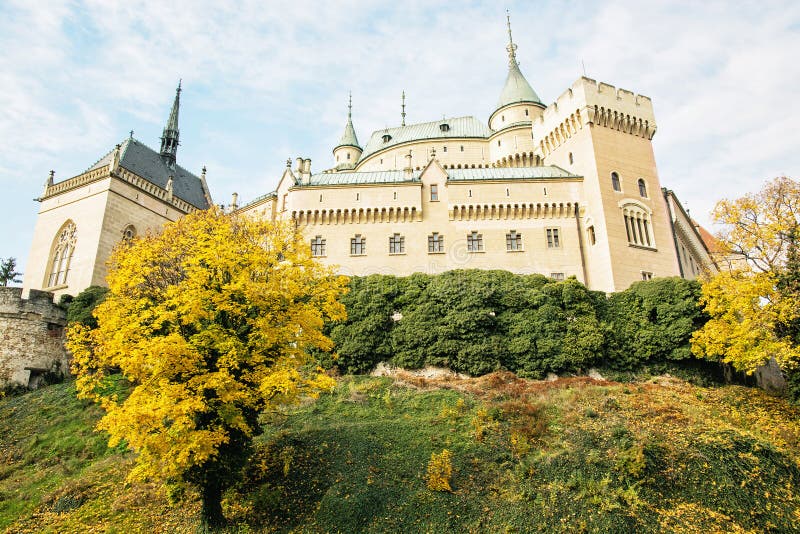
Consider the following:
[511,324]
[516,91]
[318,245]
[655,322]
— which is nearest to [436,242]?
[318,245]

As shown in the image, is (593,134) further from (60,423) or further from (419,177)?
(60,423)

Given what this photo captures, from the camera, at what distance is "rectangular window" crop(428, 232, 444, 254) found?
40062 mm

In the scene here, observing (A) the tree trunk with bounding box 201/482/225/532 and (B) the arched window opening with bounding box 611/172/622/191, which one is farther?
(B) the arched window opening with bounding box 611/172/622/191

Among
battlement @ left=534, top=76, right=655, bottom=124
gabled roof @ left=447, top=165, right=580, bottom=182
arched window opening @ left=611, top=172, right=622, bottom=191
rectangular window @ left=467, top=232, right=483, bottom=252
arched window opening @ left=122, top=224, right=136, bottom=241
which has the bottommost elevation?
rectangular window @ left=467, top=232, right=483, bottom=252

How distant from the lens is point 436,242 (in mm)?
40344

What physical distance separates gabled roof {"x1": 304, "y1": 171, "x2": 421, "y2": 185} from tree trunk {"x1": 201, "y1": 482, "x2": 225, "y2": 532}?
29.7 m

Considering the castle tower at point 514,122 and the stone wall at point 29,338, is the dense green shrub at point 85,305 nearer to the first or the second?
the stone wall at point 29,338

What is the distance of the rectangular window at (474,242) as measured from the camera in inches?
1572

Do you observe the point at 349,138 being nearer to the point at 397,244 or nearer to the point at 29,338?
the point at 397,244

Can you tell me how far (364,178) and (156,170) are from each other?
65.3 ft

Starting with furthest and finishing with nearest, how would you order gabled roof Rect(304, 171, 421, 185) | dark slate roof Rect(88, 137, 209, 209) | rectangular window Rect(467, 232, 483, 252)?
dark slate roof Rect(88, 137, 209, 209)
gabled roof Rect(304, 171, 421, 185)
rectangular window Rect(467, 232, 483, 252)

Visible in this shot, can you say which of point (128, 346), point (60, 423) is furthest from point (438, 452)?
point (60, 423)

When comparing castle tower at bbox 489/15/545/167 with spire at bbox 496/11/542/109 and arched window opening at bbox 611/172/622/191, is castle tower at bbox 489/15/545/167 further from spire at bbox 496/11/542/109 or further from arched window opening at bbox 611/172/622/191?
arched window opening at bbox 611/172/622/191

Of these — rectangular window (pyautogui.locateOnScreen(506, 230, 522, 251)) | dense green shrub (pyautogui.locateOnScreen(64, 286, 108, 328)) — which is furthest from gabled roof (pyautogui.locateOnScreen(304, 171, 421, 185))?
dense green shrub (pyautogui.locateOnScreen(64, 286, 108, 328))
